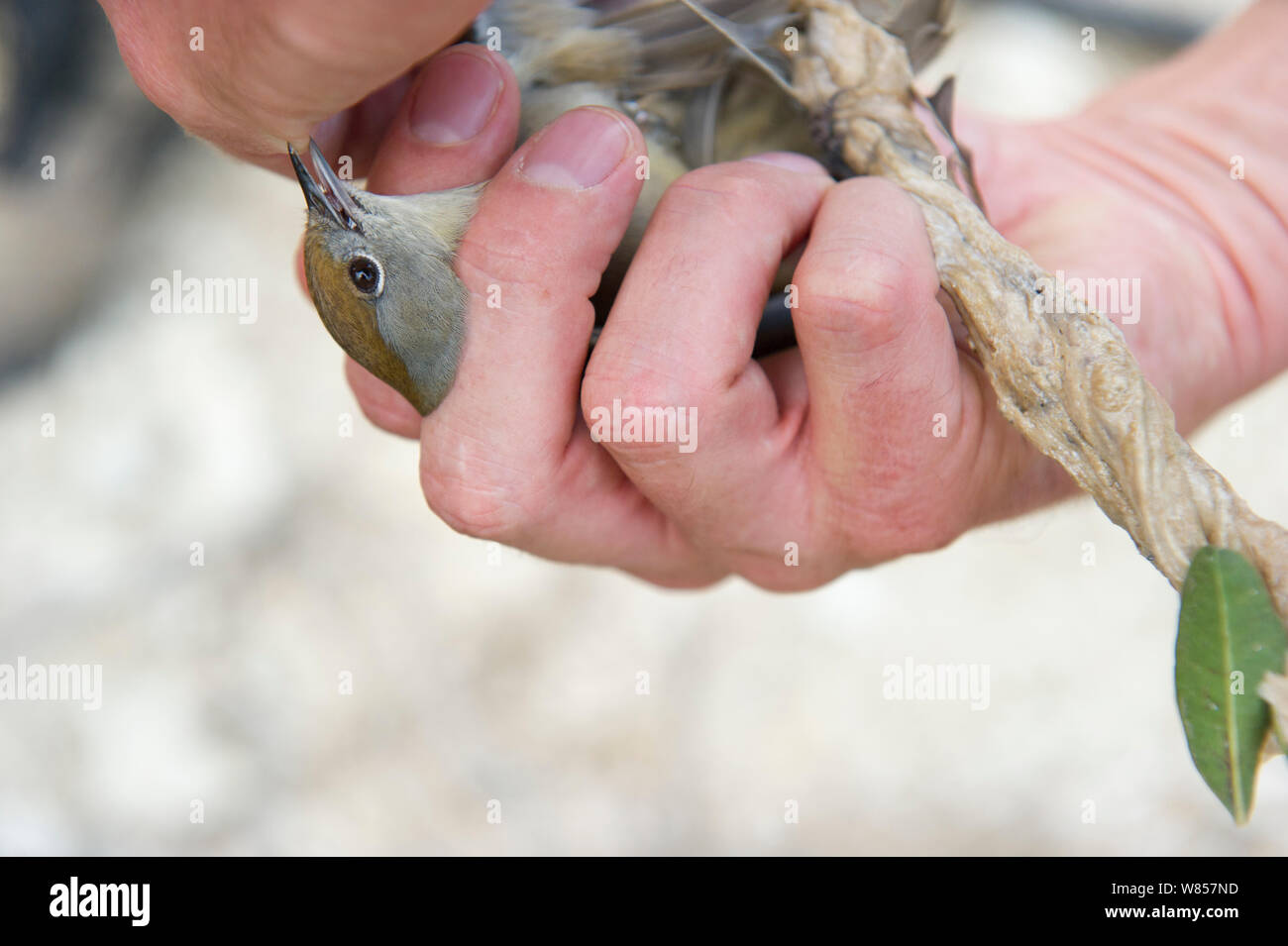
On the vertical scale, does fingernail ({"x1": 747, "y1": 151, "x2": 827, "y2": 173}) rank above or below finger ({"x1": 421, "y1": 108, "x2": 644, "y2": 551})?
above

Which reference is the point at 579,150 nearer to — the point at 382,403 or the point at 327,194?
the point at 327,194

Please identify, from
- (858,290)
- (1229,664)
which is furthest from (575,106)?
(1229,664)

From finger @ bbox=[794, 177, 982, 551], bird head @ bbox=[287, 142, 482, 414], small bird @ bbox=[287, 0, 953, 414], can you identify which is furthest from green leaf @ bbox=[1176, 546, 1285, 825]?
bird head @ bbox=[287, 142, 482, 414]

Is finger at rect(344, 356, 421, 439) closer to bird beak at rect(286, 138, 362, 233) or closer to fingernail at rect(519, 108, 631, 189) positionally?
bird beak at rect(286, 138, 362, 233)

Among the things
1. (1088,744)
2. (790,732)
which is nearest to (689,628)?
(790,732)

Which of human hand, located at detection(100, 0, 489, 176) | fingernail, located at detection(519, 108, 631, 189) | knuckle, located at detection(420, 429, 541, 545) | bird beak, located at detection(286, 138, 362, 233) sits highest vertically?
human hand, located at detection(100, 0, 489, 176)

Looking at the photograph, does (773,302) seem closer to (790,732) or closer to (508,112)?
(508,112)
